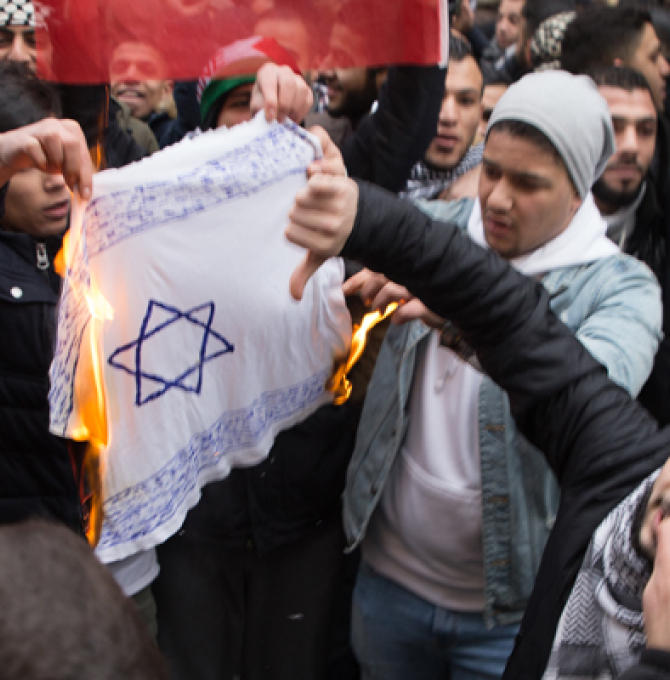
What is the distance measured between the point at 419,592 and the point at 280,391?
20.7 inches

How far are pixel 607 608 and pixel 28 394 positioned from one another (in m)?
1.24

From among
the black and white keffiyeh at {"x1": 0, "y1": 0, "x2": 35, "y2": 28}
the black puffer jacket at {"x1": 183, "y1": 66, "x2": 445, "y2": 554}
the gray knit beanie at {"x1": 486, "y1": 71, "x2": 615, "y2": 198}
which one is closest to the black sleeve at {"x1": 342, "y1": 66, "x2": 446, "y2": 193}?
the black puffer jacket at {"x1": 183, "y1": 66, "x2": 445, "y2": 554}

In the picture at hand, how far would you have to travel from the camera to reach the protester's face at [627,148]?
2.31 metres

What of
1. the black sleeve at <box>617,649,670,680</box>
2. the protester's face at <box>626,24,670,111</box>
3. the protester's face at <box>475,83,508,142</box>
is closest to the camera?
the black sleeve at <box>617,649,670,680</box>

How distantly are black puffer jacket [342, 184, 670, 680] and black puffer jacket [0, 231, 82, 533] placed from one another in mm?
829

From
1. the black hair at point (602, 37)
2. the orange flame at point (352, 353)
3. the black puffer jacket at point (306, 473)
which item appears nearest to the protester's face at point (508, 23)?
the black hair at point (602, 37)

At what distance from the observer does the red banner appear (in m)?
1.30

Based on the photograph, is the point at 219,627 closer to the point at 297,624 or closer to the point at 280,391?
the point at 297,624

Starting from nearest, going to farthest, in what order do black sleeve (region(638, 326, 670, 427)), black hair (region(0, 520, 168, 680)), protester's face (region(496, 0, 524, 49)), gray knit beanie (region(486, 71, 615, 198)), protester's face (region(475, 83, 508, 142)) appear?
black hair (region(0, 520, 168, 680)) → gray knit beanie (region(486, 71, 615, 198)) → black sleeve (region(638, 326, 670, 427)) → protester's face (region(475, 83, 508, 142)) → protester's face (region(496, 0, 524, 49))

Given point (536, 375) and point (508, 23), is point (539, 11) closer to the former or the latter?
point (508, 23)

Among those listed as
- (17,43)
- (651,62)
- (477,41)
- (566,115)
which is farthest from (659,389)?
(477,41)

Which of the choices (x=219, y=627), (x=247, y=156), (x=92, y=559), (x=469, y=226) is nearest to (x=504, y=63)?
(x=469, y=226)

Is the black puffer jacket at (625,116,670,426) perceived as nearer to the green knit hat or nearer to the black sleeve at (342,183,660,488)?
the black sleeve at (342,183,660,488)

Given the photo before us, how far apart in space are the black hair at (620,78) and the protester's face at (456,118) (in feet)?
1.22
